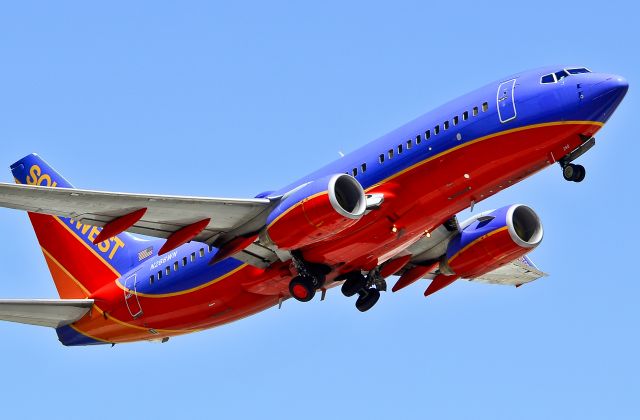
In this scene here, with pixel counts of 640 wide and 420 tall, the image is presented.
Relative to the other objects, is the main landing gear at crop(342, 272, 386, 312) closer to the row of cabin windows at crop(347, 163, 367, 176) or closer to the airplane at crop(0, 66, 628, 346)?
the airplane at crop(0, 66, 628, 346)

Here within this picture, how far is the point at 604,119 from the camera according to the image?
3819 cm

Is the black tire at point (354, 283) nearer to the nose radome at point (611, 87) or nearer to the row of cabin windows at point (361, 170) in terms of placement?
the row of cabin windows at point (361, 170)

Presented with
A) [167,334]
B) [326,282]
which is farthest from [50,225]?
[326,282]

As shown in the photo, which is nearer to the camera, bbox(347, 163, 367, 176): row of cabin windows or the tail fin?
bbox(347, 163, 367, 176): row of cabin windows

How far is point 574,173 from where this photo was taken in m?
38.5

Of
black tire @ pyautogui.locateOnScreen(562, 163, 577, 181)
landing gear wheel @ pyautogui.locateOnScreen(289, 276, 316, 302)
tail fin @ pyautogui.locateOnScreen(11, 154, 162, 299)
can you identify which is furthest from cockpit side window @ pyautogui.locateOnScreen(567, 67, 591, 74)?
tail fin @ pyautogui.locateOnScreen(11, 154, 162, 299)

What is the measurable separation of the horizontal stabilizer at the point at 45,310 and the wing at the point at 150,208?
6177 mm

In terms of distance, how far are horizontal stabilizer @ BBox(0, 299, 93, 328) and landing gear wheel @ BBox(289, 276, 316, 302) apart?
9940 millimetres

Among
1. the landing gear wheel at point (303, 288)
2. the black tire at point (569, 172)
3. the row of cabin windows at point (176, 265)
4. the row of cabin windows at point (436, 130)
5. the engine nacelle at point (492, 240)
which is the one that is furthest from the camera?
the row of cabin windows at point (176, 265)

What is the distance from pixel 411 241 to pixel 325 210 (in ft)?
16.4

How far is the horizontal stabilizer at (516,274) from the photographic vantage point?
168 ft

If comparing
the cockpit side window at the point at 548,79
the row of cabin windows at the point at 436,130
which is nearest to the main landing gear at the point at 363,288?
the row of cabin windows at the point at 436,130

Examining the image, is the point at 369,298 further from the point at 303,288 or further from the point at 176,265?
the point at 176,265

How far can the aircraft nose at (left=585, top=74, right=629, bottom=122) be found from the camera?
3759 cm
